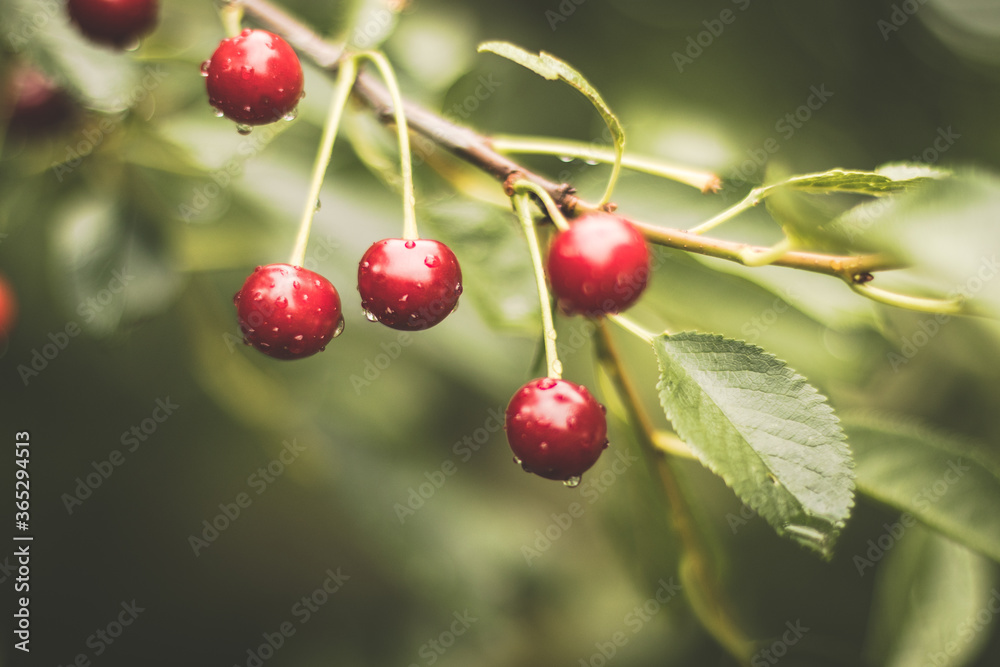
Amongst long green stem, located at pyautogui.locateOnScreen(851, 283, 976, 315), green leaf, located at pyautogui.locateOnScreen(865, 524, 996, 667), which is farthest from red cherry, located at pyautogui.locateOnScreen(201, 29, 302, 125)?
green leaf, located at pyautogui.locateOnScreen(865, 524, 996, 667)

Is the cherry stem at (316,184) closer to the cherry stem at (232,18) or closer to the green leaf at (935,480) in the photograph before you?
the cherry stem at (232,18)

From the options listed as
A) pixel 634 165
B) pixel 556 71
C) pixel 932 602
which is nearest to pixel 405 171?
pixel 556 71

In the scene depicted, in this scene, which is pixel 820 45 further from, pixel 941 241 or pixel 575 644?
pixel 575 644

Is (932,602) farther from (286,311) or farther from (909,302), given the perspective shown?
(286,311)

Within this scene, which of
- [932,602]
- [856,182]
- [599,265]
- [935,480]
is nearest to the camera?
[599,265]

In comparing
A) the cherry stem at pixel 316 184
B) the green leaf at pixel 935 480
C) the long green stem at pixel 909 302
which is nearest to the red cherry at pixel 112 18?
the cherry stem at pixel 316 184

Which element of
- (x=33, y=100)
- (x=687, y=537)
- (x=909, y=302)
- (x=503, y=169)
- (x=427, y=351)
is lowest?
(x=427, y=351)
